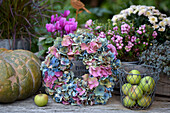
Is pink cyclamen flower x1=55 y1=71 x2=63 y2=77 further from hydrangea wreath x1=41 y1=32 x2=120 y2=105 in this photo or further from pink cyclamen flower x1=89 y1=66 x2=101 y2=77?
pink cyclamen flower x1=89 y1=66 x2=101 y2=77

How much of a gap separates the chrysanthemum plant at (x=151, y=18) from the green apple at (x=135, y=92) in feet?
3.01

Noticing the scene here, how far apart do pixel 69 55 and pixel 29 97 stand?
708 millimetres

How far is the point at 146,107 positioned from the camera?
1647 millimetres

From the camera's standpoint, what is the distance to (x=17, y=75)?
5.62 ft

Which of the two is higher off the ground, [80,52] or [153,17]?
[153,17]

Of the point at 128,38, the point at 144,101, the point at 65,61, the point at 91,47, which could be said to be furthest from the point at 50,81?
the point at 128,38

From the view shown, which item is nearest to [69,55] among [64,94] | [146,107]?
[64,94]

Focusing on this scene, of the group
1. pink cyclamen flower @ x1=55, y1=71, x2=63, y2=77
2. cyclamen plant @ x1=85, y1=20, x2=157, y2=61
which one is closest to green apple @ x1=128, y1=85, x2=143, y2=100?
cyclamen plant @ x1=85, y1=20, x2=157, y2=61

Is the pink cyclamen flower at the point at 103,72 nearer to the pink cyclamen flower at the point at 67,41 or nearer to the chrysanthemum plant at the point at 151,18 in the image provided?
the pink cyclamen flower at the point at 67,41

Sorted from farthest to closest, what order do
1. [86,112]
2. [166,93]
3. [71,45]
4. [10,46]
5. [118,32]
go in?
[10,46] < [118,32] < [166,93] < [71,45] < [86,112]

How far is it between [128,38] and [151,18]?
0.40 m

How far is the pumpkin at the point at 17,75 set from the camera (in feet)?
5.35

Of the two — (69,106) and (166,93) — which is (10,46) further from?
(166,93)

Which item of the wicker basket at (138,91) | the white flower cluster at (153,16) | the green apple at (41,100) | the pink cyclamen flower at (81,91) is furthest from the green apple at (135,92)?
the white flower cluster at (153,16)
